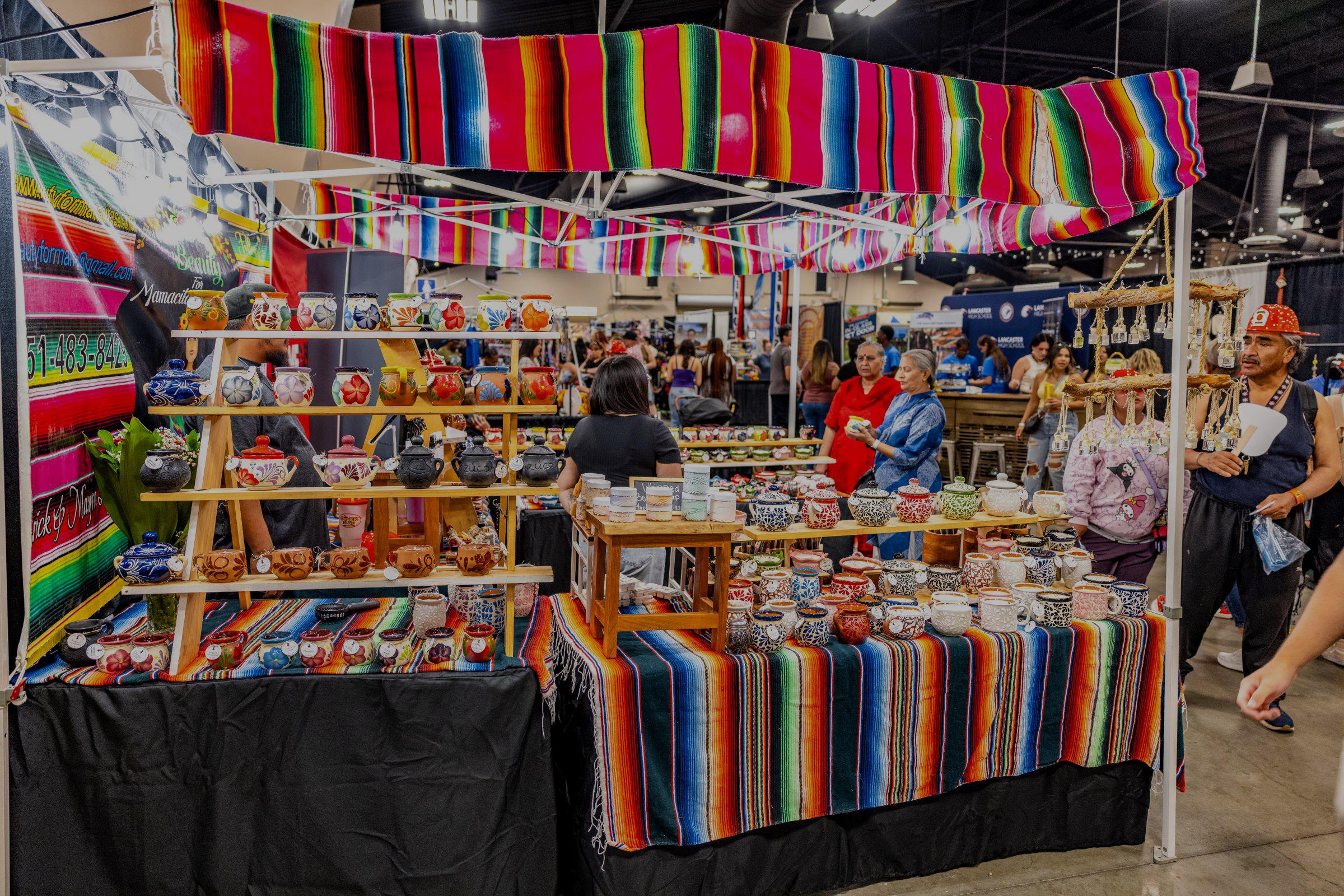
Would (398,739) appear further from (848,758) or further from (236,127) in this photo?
(236,127)

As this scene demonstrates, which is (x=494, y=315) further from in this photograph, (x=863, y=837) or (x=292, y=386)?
(x=863, y=837)

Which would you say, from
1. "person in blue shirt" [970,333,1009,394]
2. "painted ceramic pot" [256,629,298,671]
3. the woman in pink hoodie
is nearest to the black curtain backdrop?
"person in blue shirt" [970,333,1009,394]

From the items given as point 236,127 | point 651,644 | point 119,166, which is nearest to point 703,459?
point 651,644

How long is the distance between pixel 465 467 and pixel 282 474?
1.67ft

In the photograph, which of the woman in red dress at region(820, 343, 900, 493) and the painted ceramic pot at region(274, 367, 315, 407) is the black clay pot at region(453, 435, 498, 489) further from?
the woman in red dress at region(820, 343, 900, 493)

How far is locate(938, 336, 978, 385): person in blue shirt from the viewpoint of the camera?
1012 cm

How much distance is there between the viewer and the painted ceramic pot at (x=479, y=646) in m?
2.38

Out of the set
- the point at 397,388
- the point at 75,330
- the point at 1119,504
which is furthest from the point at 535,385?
the point at 1119,504

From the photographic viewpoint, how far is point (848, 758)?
7.95 feet

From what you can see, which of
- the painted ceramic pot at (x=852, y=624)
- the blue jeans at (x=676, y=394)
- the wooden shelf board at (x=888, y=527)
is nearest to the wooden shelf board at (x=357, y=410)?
the wooden shelf board at (x=888, y=527)

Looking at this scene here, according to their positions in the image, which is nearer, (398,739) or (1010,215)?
(398,739)

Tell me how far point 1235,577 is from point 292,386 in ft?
12.5

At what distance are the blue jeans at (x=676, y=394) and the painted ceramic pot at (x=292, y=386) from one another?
14.8 feet

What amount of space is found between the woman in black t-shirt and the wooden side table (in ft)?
2.66
